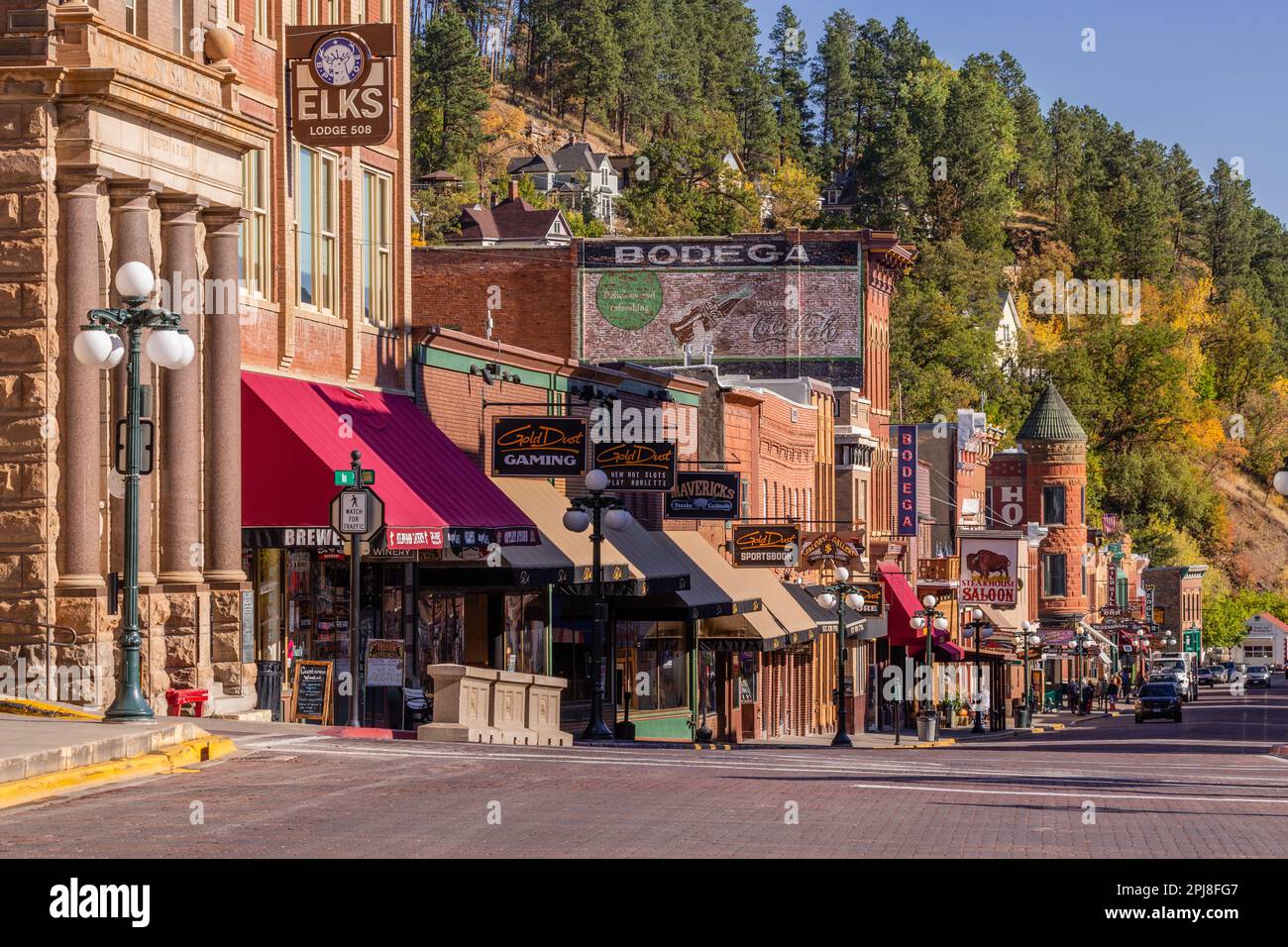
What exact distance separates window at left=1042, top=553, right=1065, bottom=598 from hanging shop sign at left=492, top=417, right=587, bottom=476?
66640 mm

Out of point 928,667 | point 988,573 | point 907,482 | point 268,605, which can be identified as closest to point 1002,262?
point 988,573

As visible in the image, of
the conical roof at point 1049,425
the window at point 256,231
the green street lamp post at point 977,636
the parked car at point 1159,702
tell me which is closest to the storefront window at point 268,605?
the window at point 256,231

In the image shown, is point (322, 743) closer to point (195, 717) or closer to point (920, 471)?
point (195, 717)

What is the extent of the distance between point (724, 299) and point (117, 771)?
4733 centimetres

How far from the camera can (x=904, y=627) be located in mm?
65188

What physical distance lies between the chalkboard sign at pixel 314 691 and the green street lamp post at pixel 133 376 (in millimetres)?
7088

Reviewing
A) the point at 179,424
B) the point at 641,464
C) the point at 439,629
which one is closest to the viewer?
the point at 179,424

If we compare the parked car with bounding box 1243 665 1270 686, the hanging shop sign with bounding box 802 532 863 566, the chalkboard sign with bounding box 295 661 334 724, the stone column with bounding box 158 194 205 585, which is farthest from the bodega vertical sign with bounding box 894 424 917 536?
the parked car with bounding box 1243 665 1270 686

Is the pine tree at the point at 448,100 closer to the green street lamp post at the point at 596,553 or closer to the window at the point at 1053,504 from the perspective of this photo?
the window at the point at 1053,504

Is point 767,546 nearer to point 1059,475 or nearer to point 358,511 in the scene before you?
point 358,511

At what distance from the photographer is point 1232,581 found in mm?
177125

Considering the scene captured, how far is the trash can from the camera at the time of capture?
2874 cm

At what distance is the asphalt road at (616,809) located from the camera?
1416cm
